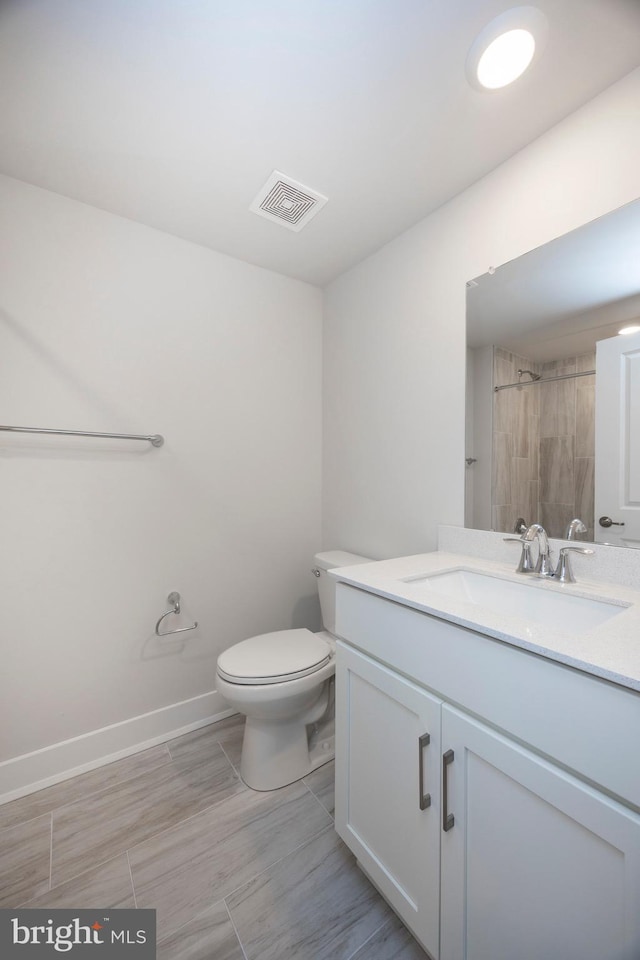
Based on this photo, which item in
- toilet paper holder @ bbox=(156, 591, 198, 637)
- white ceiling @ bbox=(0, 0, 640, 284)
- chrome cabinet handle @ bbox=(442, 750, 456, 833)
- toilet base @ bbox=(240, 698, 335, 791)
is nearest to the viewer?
chrome cabinet handle @ bbox=(442, 750, 456, 833)

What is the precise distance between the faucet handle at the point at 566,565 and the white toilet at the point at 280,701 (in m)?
0.87

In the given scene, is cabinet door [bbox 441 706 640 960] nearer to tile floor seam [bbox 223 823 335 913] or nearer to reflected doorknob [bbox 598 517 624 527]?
tile floor seam [bbox 223 823 335 913]

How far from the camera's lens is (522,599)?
1084 mm

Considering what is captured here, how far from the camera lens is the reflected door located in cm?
104

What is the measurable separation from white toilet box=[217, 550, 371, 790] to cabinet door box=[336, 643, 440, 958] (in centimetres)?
30

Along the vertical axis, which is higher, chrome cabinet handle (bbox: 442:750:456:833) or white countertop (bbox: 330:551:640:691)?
white countertop (bbox: 330:551:640:691)

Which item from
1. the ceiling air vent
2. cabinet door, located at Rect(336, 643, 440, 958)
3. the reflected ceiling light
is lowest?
cabinet door, located at Rect(336, 643, 440, 958)

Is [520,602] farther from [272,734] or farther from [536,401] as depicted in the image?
[272,734]

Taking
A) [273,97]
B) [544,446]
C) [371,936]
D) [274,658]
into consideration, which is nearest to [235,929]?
[371,936]

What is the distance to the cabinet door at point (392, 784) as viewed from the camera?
86cm

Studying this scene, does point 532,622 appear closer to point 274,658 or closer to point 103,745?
point 274,658

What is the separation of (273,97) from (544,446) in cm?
133

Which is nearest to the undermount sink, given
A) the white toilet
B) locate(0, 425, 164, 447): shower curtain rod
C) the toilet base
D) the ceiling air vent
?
the white toilet

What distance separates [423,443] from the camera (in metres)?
1.61
